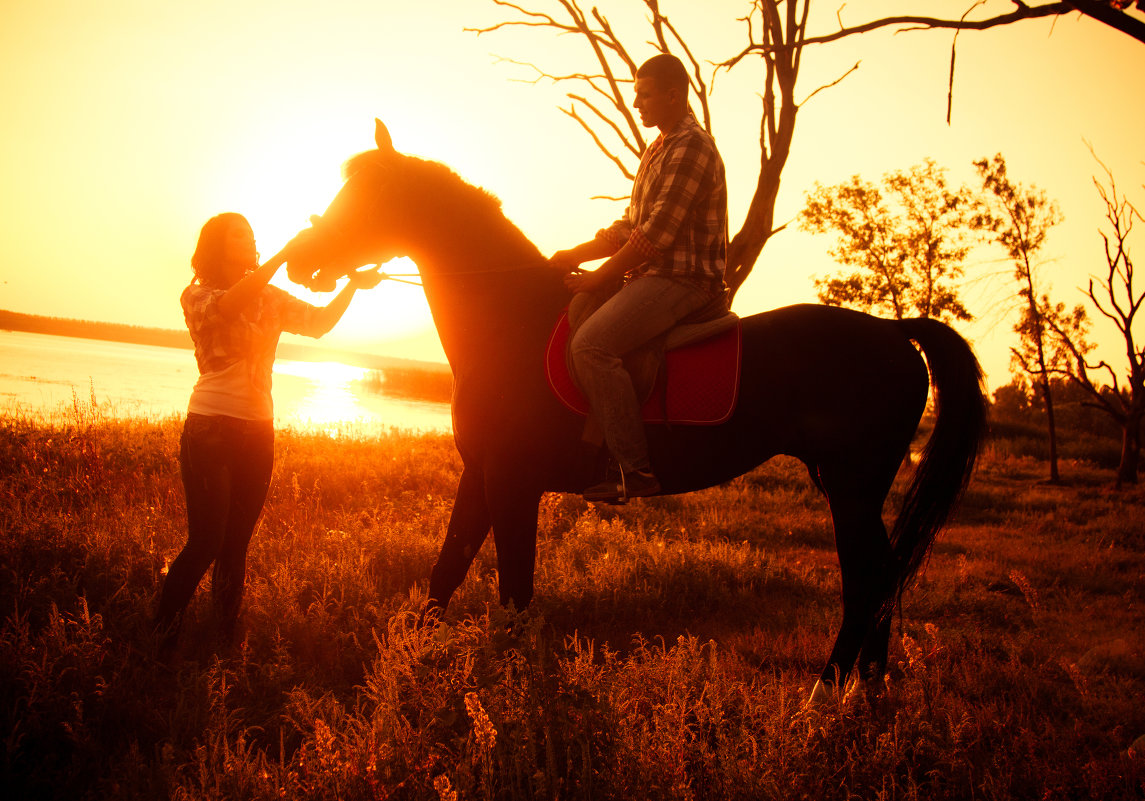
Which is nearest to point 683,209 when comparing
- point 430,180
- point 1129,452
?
point 430,180

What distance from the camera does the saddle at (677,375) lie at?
3588 mm

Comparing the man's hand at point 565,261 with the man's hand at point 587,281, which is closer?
the man's hand at point 587,281

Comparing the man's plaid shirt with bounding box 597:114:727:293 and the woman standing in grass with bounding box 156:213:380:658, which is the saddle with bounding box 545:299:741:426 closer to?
the man's plaid shirt with bounding box 597:114:727:293

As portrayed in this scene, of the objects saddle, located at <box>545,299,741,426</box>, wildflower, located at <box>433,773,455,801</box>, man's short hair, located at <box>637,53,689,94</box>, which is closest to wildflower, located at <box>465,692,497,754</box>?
wildflower, located at <box>433,773,455,801</box>

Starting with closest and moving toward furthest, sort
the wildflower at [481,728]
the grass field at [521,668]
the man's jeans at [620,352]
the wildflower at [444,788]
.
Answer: the wildflower at [444,788], the wildflower at [481,728], the grass field at [521,668], the man's jeans at [620,352]

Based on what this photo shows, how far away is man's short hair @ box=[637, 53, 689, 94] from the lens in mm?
3568

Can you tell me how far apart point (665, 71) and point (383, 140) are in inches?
63.6

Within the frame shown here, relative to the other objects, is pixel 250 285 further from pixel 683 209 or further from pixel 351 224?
pixel 683 209

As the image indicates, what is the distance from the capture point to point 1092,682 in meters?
4.33

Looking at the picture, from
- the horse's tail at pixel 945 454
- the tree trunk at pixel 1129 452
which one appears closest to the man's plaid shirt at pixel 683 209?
the horse's tail at pixel 945 454

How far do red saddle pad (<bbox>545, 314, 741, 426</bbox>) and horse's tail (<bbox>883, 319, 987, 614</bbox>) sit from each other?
1.39 meters

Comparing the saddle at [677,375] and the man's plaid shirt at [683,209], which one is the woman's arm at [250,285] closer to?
the saddle at [677,375]

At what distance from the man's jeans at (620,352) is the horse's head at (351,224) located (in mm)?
1299

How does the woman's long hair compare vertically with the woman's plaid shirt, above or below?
above
